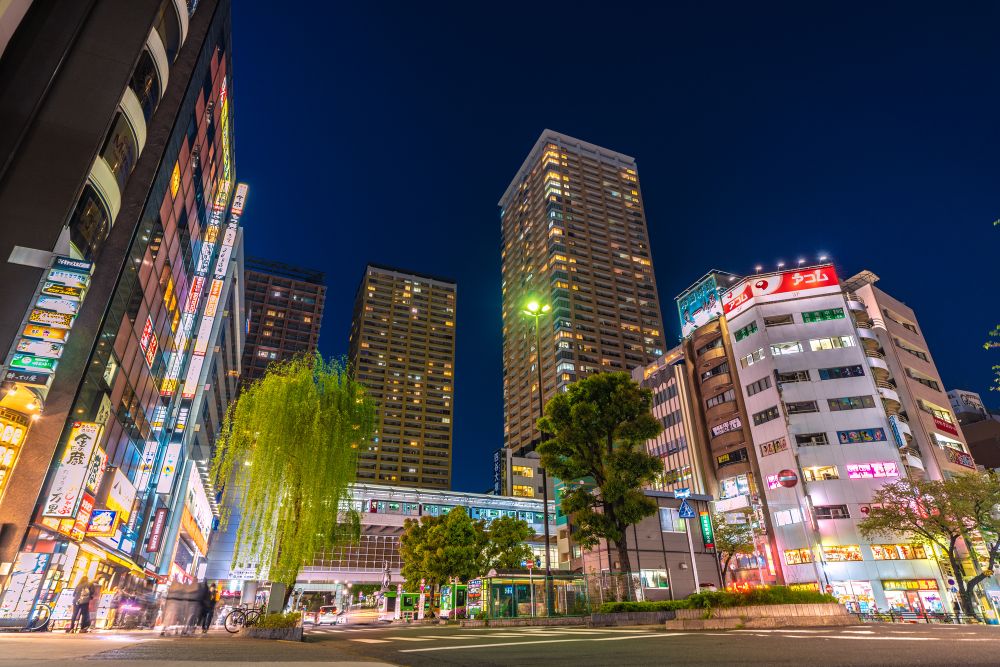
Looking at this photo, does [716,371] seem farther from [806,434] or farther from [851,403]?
[851,403]

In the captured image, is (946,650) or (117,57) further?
(117,57)

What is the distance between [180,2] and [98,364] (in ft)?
60.9

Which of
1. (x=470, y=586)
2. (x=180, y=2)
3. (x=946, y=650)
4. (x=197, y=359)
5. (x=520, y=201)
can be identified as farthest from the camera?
(x=520, y=201)

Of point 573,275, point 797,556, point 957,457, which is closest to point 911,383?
point 957,457

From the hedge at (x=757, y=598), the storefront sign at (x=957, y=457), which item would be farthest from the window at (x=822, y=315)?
the hedge at (x=757, y=598)

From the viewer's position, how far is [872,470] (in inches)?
2018

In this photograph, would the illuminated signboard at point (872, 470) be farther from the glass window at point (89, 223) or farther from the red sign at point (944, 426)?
the glass window at point (89, 223)

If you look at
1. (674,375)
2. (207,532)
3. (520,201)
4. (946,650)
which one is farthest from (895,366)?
(520,201)

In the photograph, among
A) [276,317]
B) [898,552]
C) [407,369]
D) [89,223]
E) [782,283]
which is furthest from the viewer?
[407,369]

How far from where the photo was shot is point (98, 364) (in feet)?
71.6

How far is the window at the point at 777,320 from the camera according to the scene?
6243 cm

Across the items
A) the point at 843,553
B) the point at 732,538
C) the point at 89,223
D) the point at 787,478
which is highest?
the point at 89,223

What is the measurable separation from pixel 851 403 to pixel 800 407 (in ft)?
16.0

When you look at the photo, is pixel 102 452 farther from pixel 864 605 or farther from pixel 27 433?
pixel 864 605
